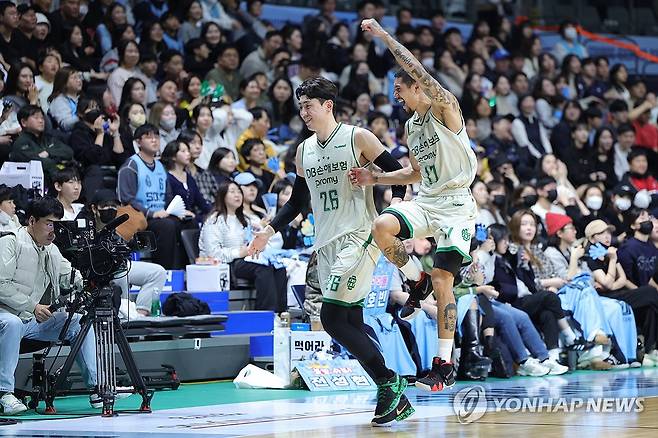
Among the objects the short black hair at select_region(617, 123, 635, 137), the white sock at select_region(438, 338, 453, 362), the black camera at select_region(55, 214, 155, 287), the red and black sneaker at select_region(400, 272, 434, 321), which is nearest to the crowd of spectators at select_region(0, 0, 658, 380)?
the short black hair at select_region(617, 123, 635, 137)

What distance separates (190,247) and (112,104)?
2.50 m

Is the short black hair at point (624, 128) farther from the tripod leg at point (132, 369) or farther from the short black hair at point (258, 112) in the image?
the tripod leg at point (132, 369)

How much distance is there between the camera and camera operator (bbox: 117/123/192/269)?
496 inches

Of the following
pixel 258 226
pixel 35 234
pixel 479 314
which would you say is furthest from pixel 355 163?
pixel 479 314

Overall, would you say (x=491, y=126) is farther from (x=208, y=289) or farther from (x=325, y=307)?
(x=325, y=307)

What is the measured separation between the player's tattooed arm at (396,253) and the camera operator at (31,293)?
2792 mm

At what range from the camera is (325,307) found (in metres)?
8.08

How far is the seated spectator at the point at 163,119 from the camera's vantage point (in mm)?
14248

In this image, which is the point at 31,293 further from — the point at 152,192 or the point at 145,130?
the point at 145,130

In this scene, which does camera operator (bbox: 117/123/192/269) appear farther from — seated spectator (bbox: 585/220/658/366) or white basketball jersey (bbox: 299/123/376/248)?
seated spectator (bbox: 585/220/658/366)

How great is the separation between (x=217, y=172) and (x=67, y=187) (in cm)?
283

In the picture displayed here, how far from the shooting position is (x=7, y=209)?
10539 mm

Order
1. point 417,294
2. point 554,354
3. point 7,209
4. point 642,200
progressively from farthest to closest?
1. point 642,200
2. point 554,354
3. point 7,209
4. point 417,294

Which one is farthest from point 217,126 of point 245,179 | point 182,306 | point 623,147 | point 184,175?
point 623,147
